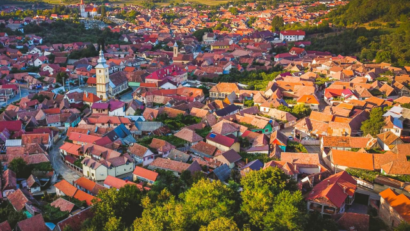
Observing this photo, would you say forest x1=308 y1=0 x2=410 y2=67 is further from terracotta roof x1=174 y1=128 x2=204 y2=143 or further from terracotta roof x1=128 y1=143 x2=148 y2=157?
terracotta roof x1=128 y1=143 x2=148 y2=157

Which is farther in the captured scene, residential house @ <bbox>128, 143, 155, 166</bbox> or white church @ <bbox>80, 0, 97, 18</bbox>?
white church @ <bbox>80, 0, 97, 18</bbox>

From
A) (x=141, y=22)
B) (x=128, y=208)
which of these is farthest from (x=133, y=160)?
(x=141, y=22)

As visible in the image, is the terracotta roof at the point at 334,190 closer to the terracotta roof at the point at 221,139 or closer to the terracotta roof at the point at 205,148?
the terracotta roof at the point at 221,139

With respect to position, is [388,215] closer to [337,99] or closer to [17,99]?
[337,99]

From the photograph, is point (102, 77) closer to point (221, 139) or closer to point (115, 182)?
point (221, 139)

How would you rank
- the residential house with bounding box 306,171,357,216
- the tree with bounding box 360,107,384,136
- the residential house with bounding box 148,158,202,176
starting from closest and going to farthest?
the residential house with bounding box 306,171,357,216, the residential house with bounding box 148,158,202,176, the tree with bounding box 360,107,384,136

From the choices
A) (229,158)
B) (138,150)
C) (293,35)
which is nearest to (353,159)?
(229,158)

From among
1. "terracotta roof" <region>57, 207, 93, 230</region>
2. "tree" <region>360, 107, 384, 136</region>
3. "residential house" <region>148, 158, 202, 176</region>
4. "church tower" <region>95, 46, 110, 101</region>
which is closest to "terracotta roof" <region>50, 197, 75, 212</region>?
"terracotta roof" <region>57, 207, 93, 230</region>
